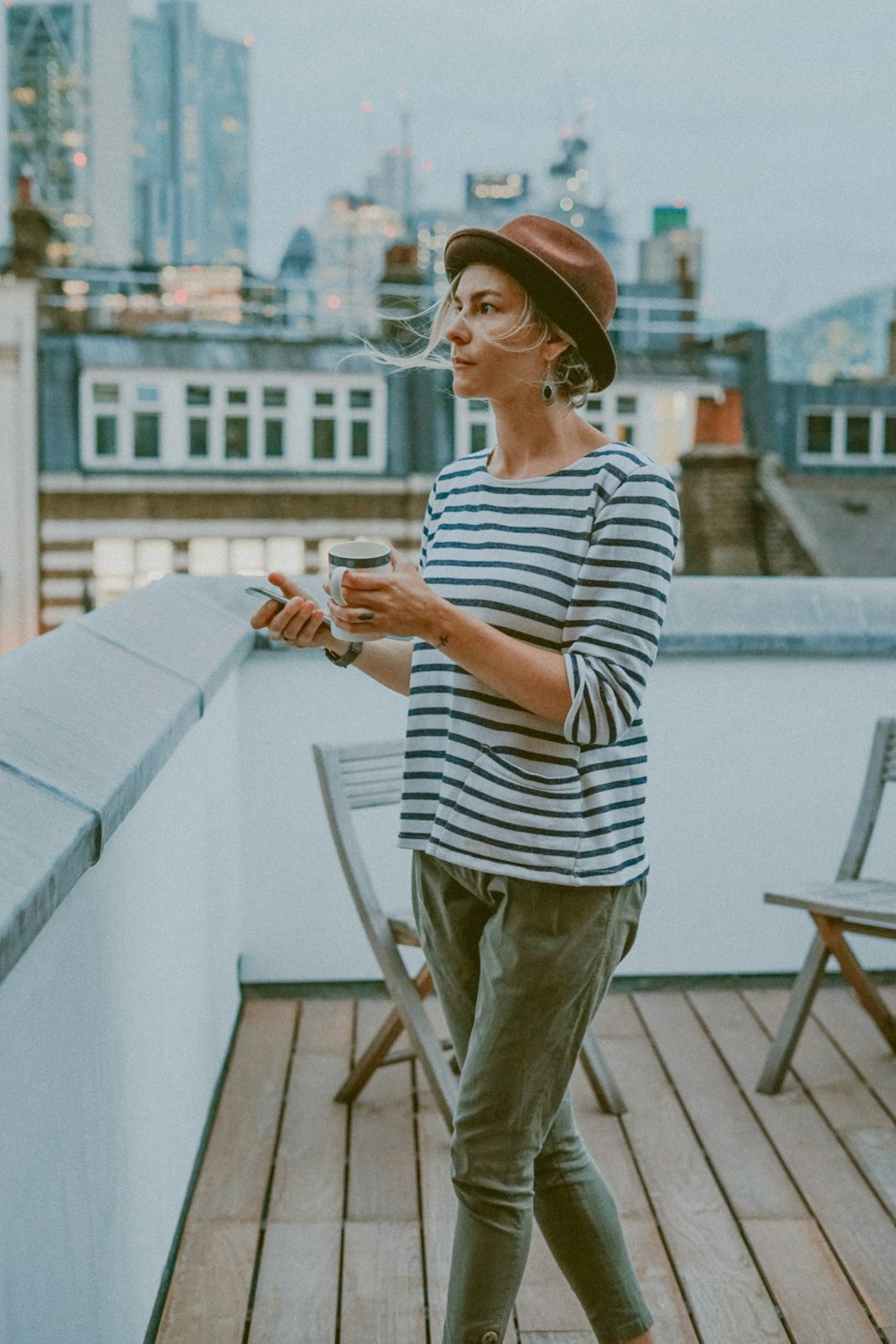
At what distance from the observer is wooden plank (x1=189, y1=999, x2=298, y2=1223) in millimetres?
2291

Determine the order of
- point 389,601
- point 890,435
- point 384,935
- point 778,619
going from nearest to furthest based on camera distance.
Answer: point 389,601
point 384,935
point 778,619
point 890,435

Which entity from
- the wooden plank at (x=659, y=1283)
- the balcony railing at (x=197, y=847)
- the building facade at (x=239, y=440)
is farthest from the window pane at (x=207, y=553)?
the wooden plank at (x=659, y=1283)

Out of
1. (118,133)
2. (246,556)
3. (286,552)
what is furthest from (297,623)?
(118,133)

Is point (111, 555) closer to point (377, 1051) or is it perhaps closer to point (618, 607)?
point (377, 1051)

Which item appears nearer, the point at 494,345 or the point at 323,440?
the point at 494,345

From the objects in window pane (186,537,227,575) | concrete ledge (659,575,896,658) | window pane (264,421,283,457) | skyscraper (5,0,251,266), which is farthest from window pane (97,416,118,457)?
skyscraper (5,0,251,266)

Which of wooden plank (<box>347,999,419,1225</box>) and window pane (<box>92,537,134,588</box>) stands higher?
wooden plank (<box>347,999,419,1225</box>)

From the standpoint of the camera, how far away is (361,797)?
2666 millimetres

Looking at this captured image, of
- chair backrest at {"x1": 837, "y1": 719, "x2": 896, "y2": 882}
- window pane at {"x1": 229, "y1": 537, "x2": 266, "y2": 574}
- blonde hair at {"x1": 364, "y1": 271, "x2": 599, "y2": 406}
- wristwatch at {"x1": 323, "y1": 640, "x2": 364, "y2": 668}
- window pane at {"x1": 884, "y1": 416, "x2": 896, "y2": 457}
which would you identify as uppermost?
window pane at {"x1": 884, "y1": 416, "x2": 896, "y2": 457}

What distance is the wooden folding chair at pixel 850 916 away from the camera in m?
2.58

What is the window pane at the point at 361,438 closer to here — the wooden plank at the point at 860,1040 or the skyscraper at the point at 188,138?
the wooden plank at the point at 860,1040

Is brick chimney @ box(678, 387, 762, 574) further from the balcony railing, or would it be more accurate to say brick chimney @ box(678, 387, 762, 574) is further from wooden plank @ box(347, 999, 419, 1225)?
wooden plank @ box(347, 999, 419, 1225)

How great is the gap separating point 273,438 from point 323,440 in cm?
124

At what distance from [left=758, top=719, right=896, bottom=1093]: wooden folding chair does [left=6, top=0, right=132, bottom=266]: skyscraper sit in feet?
257
